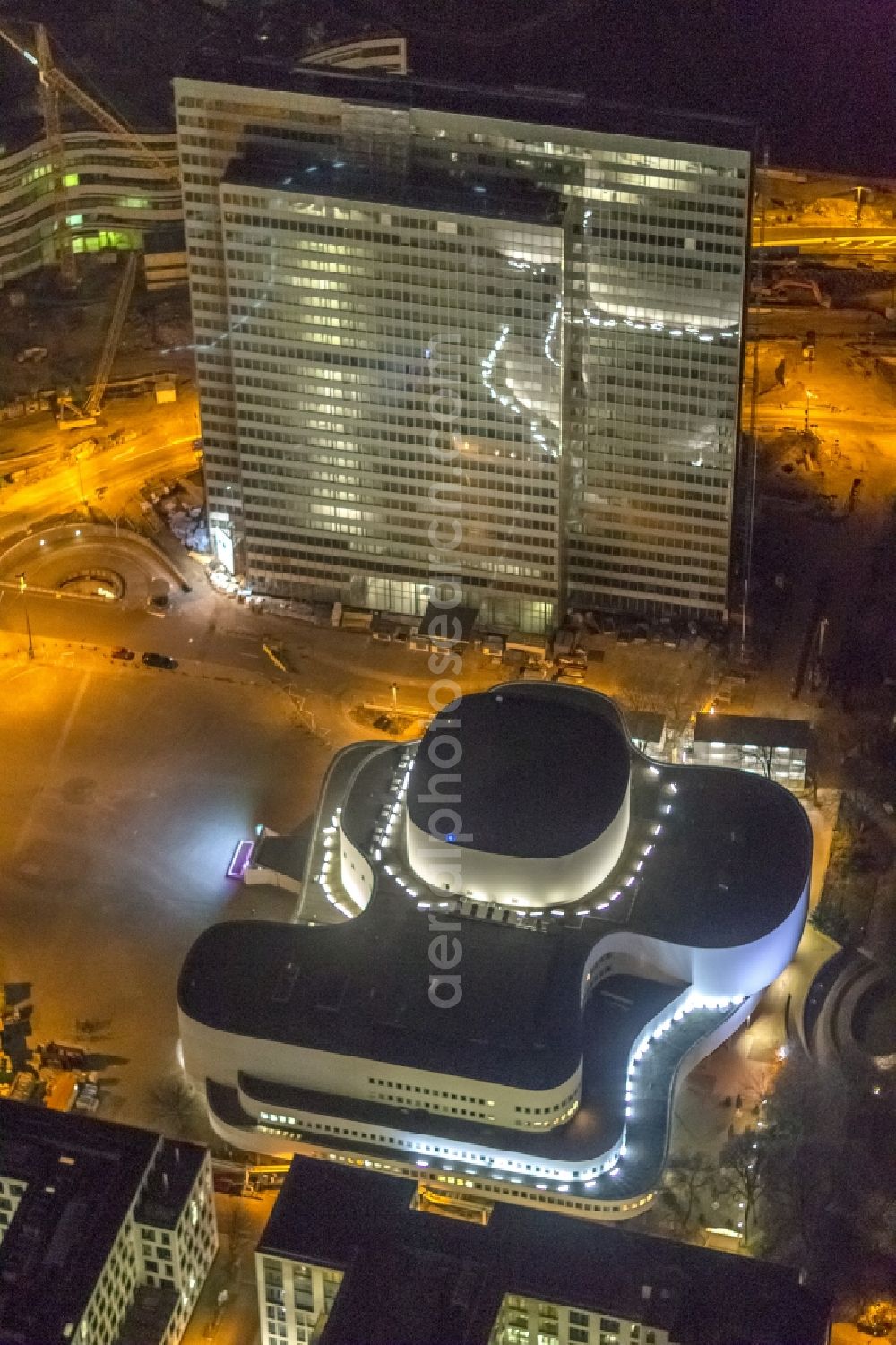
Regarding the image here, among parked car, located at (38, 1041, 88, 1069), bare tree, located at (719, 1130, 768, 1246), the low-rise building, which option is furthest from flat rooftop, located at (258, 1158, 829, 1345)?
parked car, located at (38, 1041, 88, 1069)

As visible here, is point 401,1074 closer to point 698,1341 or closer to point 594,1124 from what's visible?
point 594,1124

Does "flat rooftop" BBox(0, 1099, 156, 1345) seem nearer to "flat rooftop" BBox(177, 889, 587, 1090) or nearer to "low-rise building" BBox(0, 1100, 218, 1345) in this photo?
"low-rise building" BBox(0, 1100, 218, 1345)

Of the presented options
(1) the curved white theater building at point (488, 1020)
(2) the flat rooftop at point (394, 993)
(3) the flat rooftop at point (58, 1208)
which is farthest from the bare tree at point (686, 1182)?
(3) the flat rooftop at point (58, 1208)

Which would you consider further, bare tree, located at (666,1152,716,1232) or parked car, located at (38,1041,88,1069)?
parked car, located at (38,1041,88,1069)

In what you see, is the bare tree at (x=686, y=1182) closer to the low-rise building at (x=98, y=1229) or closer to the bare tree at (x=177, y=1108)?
the low-rise building at (x=98, y=1229)

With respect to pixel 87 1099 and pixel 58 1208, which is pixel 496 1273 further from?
pixel 87 1099
